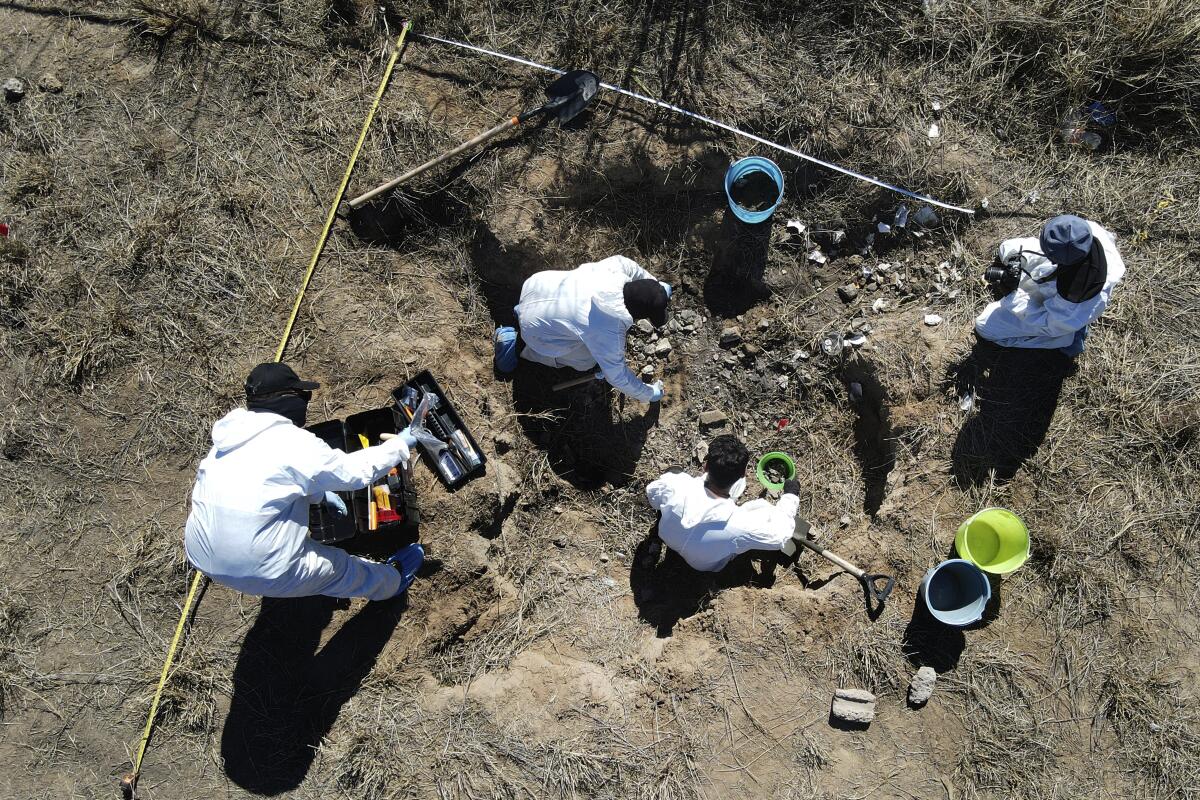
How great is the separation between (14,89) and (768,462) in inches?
234

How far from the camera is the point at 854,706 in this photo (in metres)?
4.12

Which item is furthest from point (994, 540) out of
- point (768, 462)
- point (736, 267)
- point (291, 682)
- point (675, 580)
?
point (291, 682)

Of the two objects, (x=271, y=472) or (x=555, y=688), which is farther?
(x=555, y=688)

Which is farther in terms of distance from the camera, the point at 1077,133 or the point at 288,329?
the point at 1077,133

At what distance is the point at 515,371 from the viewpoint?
482cm

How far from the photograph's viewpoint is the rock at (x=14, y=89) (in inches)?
178

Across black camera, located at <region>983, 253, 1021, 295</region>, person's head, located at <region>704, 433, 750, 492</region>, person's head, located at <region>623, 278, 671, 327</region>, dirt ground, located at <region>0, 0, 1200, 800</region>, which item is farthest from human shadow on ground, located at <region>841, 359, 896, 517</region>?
person's head, located at <region>623, 278, 671, 327</region>

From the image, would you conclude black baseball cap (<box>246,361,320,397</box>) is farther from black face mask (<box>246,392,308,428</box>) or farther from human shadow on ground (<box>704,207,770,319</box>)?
human shadow on ground (<box>704,207,770,319</box>)

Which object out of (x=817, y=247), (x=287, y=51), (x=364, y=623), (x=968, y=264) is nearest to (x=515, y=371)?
(x=364, y=623)

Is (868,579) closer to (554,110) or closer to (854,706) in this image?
(854,706)

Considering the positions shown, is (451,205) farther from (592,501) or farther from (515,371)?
(592,501)

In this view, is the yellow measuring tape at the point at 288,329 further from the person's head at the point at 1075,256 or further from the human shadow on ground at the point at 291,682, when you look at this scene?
the person's head at the point at 1075,256

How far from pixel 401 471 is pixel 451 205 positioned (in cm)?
196

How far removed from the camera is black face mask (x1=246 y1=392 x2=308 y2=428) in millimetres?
3301
